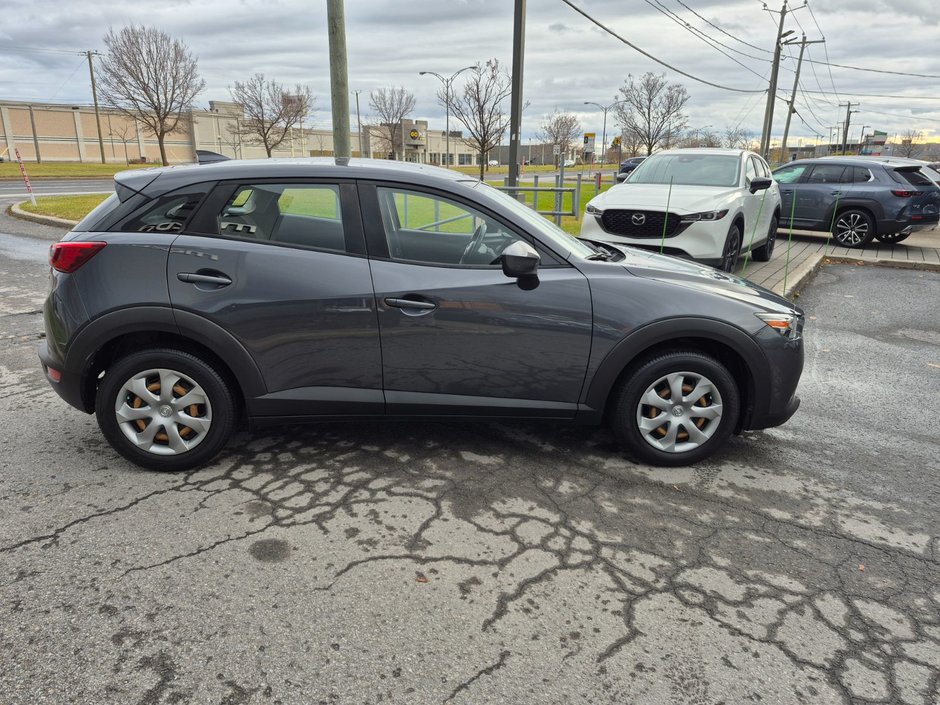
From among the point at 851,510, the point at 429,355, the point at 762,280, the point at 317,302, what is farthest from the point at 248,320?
the point at 762,280

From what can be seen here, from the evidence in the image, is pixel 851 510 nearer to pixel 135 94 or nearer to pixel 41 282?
pixel 41 282

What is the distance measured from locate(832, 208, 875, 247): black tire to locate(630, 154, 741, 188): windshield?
4.53 metres

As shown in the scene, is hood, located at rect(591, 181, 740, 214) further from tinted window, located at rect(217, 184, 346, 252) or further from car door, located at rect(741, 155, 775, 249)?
tinted window, located at rect(217, 184, 346, 252)

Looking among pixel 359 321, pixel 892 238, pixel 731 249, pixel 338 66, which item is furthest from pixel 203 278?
pixel 892 238

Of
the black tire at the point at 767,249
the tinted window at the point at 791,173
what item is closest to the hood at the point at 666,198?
the black tire at the point at 767,249

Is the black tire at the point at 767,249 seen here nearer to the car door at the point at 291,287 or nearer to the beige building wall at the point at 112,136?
the car door at the point at 291,287

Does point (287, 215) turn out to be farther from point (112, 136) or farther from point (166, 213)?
point (112, 136)

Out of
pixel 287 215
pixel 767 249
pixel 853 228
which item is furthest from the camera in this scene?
pixel 853 228

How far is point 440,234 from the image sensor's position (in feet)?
12.2

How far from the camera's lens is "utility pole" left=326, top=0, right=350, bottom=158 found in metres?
7.74

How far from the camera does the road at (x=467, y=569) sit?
2189 mm

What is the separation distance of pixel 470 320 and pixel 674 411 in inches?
49.3

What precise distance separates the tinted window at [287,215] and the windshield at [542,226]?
836 millimetres

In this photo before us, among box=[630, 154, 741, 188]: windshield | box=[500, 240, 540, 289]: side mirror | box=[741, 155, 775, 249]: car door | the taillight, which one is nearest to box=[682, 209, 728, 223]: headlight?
box=[741, 155, 775, 249]: car door
